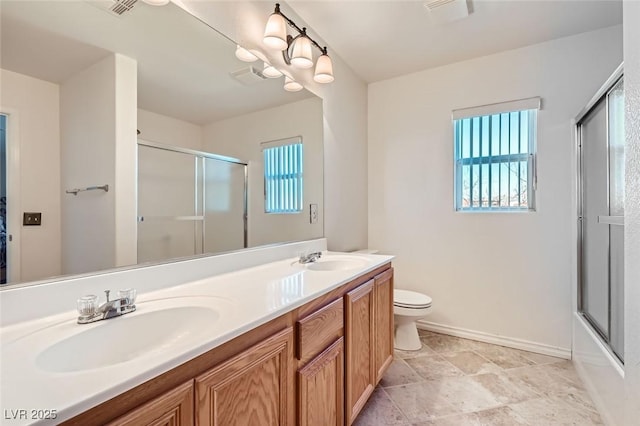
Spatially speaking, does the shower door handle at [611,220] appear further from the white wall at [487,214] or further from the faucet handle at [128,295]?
the faucet handle at [128,295]

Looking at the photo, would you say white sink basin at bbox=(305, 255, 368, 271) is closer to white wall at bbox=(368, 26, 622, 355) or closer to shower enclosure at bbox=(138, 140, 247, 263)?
shower enclosure at bbox=(138, 140, 247, 263)

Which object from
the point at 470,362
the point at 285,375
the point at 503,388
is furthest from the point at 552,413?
the point at 285,375

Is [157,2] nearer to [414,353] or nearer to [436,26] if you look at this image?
[436,26]

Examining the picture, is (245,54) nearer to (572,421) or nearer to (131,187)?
(131,187)

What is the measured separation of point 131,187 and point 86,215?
0.18 meters

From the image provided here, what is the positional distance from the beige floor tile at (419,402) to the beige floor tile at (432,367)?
13cm

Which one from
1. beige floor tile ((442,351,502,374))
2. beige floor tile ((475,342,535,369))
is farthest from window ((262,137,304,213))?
beige floor tile ((475,342,535,369))

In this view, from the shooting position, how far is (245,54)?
158cm

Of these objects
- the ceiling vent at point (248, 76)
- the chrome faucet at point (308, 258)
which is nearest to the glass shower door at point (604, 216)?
the chrome faucet at point (308, 258)

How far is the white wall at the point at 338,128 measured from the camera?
1588 mm

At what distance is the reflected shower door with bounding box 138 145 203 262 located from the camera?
3.72 feet

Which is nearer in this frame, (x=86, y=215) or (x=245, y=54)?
(x=86, y=215)

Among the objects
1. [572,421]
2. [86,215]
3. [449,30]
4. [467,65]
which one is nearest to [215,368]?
[86,215]

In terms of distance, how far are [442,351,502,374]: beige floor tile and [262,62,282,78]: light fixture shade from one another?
7.89 feet
